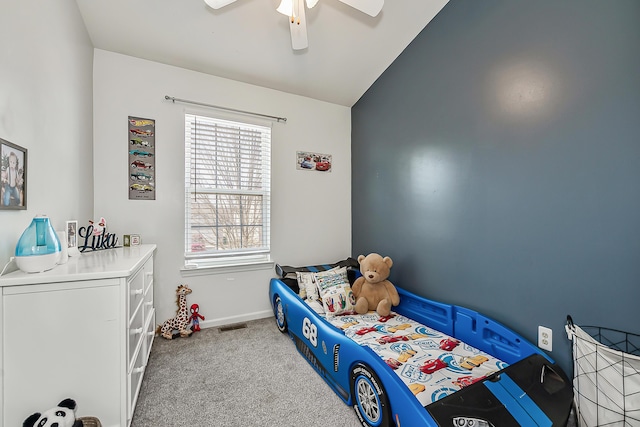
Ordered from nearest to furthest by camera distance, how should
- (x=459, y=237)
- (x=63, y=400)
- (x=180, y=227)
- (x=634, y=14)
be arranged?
1. (x=63, y=400)
2. (x=634, y=14)
3. (x=459, y=237)
4. (x=180, y=227)

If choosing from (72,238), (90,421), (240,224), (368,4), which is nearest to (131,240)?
(72,238)

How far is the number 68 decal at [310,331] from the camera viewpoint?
1809 millimetres

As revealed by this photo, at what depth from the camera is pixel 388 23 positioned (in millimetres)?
2250

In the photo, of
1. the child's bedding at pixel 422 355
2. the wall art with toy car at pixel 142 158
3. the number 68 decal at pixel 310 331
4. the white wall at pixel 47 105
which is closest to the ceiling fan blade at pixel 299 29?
the white wall at pixel 47 105

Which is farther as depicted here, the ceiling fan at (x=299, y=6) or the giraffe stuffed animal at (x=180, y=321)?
the giraffe stuffed animal at (x=180, y=321)

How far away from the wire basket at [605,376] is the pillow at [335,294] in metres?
1.41

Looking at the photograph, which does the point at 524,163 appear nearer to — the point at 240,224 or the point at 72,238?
the point at 240,224

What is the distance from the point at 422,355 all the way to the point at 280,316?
1.34m

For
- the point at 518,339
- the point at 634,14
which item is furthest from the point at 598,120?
the point at 518,339

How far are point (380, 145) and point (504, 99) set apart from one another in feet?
3.97

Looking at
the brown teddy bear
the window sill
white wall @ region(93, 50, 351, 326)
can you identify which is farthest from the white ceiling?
the brown teddy bear

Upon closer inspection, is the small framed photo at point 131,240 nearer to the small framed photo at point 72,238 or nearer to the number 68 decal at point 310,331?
the small framed photo at point 72,238

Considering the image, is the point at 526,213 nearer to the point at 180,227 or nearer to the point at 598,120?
the point at 598,120

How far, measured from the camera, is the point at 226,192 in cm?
262
